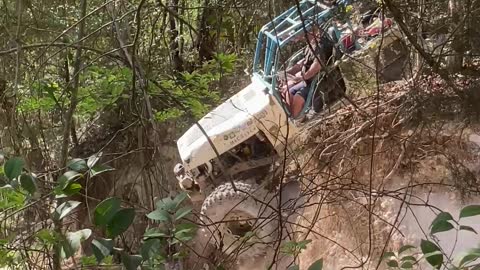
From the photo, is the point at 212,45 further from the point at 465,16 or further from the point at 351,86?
the point at 465,16

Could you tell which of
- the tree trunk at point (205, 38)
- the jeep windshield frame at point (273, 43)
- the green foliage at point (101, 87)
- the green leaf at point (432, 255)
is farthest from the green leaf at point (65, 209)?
the tree trunk at point (205, 38)

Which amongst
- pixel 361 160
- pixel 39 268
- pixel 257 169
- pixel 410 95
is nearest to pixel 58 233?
pixel 39 268

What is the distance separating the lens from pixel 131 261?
116 cm

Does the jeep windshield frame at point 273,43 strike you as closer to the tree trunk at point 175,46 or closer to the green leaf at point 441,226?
the tree trunk at point 175,46

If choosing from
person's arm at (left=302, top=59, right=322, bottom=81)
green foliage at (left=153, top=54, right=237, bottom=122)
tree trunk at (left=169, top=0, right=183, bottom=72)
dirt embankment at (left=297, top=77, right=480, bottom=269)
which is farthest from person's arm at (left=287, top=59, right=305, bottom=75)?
tree trunk at (left=169, top=0, right=183, bottom=72)

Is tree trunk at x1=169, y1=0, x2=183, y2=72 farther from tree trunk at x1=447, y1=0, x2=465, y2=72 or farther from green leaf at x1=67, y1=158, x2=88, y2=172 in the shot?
green leaf at x1=67, y1=158, x2=88, y2=172

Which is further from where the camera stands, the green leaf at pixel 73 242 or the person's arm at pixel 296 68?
the person's arm at pixel 296 68

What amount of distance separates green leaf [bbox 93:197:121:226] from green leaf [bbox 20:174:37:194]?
0.17 m

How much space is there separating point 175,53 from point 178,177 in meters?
0.73

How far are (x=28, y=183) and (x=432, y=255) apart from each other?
2.36 feet

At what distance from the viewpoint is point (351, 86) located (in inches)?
118

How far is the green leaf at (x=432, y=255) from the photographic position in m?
1.16

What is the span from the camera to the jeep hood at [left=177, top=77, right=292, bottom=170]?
350cm

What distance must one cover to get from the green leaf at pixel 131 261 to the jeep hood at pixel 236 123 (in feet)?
7.51
